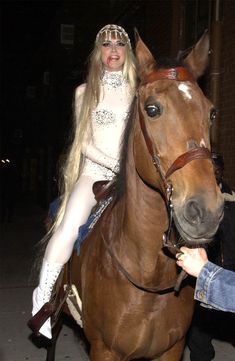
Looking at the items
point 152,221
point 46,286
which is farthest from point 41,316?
point 152,221

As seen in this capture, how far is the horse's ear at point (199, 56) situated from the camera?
274cm

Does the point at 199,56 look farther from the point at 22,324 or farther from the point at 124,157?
the point at 22,324

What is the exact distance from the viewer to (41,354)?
16.6 feet

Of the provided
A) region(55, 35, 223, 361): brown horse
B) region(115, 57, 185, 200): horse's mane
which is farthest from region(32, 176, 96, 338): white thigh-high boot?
region(115, 57, 185, 200): horse's mane

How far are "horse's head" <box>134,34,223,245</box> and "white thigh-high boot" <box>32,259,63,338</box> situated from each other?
132cm

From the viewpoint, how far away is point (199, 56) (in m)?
2.76

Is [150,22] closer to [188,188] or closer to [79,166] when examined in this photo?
[79,166]

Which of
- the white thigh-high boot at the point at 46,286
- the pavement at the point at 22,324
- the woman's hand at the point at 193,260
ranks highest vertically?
the woman's hand at the point at 193,260

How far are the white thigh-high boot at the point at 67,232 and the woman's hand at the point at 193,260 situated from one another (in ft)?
4.82

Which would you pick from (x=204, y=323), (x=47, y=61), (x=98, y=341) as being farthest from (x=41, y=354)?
(x=47, y=61)

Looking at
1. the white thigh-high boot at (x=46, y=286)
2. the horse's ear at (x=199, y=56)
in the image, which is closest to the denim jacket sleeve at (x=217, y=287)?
the horse's ear at (x=199, y=56)

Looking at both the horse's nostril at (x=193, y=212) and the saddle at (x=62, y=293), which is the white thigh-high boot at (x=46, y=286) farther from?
the horse's nostril at (x=193, y=212)

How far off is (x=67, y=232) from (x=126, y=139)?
0.95m

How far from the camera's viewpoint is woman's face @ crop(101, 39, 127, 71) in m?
3.74
